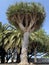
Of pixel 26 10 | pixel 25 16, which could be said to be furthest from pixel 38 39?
pixel 26 10

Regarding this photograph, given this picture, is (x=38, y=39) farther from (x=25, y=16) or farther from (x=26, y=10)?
(x=26, y=10)

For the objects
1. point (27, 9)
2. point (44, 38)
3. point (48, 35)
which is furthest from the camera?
point (48, 35)

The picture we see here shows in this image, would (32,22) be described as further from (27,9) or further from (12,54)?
(12,54)

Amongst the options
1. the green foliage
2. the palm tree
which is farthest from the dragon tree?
the palm tree

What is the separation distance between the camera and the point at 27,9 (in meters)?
22.8

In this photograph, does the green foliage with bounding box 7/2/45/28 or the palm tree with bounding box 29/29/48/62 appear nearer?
the green foliage with bounding box 7/2/45/28

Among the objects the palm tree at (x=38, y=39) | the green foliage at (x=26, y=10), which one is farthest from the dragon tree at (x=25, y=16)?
the palm tree at (x=38, y=39)

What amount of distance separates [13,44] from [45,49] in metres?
12.0

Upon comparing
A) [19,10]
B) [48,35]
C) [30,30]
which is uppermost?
[48,35]

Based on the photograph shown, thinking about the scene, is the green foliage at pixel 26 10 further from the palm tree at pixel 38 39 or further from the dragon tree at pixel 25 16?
the palm tree at pixel 38 39

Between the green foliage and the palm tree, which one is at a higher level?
the palm tree

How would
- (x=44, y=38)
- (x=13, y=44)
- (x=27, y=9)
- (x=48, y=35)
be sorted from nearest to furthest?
(x=27, y=9) → (x=13, y=44) → (x=44, y=38) → (x=48, y=35)

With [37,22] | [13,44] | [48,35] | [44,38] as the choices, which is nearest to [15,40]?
[13,44]

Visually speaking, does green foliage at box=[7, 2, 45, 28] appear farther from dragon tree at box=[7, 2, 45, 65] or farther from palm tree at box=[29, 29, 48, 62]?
palm tree at box=[29, 29, 48, 62]
